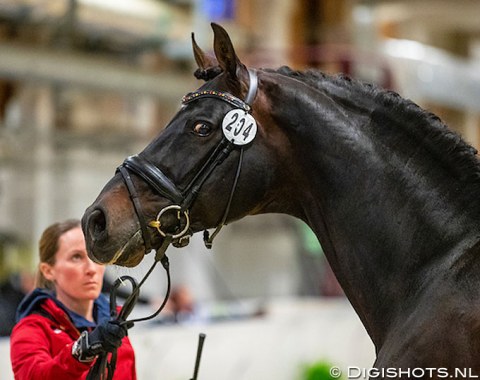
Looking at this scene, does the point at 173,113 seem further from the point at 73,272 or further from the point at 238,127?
the point at 238,127

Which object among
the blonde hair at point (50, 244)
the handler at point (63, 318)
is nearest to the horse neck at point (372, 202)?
the handler at point (63, 318)

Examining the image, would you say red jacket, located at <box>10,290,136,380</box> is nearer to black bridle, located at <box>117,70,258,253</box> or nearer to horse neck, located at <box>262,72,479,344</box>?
black bridle, located at <box>117,70,258,253</box>

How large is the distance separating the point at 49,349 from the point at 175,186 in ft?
2.76

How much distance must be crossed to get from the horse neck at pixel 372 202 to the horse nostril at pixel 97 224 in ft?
1.83

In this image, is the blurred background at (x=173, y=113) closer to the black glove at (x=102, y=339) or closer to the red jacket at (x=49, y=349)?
the red jacket at (x=49, y=349)

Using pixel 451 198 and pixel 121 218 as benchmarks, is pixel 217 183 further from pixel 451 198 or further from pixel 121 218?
pixel 451 198

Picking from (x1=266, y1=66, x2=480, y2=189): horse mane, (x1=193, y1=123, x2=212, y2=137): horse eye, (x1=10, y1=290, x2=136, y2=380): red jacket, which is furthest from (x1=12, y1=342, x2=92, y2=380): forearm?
(x1=266, y1=66, x2=480, y2=189): horse mane

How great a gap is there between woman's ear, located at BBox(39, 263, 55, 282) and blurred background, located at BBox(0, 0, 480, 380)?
200 cm

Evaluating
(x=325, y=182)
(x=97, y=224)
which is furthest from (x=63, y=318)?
(x=325, y=182)

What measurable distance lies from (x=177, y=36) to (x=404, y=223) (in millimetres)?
8559

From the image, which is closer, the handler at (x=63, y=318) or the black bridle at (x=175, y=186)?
the black bridle at (x=175, y=186)

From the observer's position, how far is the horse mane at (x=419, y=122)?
245 centimetres

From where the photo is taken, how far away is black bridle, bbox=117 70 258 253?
250 cm

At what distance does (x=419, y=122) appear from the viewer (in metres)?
2.53
